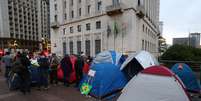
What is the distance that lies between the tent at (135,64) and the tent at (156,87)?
8.31 feet

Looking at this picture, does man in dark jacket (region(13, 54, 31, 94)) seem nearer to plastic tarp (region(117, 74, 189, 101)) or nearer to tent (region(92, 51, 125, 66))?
tent (region(92, 51, 125, 66))

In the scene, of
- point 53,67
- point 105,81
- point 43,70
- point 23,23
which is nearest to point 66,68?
point 53,67

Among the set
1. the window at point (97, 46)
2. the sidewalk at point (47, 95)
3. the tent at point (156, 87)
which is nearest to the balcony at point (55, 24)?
the window at point (97, 46)

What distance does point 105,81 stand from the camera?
21.0ft

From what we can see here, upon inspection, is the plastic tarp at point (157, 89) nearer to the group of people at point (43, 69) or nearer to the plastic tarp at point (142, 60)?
the plastic tarp at point (142, 60)

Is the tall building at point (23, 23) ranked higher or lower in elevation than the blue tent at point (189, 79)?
higher

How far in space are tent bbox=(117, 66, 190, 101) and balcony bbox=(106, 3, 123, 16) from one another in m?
23.2

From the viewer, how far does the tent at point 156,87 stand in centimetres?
455

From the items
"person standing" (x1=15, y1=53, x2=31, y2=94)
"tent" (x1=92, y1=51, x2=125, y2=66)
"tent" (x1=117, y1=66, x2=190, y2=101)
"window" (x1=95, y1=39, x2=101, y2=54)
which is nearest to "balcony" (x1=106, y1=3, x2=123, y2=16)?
"window" (x1=95, y1=39, x2=101, y2=54)

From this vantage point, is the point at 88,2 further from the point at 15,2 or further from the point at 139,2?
the point at 15,2

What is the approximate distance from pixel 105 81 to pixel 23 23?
3213 inches

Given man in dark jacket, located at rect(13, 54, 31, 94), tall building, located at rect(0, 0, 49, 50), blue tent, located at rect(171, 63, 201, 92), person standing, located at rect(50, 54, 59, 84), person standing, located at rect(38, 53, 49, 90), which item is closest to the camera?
man in dark jacket, located at rect(13, 54, 31, 94)

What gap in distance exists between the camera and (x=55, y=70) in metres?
8.46

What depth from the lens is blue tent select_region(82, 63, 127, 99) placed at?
635 centimetres
